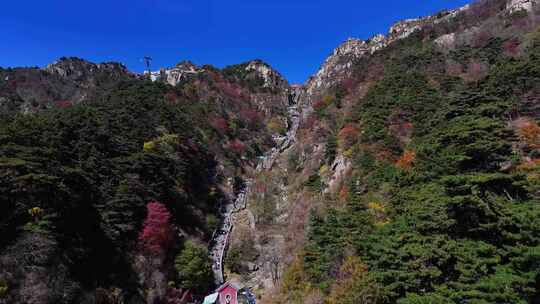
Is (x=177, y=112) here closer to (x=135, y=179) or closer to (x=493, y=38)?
(x=135, y=179)

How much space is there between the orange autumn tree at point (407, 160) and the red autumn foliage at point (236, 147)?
122 feet

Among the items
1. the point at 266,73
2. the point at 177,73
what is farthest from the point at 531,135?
the point at 266,73

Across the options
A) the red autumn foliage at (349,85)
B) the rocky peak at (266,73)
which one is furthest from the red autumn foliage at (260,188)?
the rocky peak at (266,73)

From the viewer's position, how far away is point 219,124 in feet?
217

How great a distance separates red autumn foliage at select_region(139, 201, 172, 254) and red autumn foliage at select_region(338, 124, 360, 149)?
2191cm

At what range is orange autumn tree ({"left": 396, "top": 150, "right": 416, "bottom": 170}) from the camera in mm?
28391

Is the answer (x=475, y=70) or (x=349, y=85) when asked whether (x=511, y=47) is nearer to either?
(x=475, y=70)

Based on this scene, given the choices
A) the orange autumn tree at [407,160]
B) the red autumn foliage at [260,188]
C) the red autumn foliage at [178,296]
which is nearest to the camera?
the orange autumn tree at [407,160]

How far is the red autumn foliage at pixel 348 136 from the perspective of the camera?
3894cm

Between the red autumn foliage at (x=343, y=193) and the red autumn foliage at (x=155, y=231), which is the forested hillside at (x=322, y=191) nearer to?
the red autumn foliage at (x=155, y=231)

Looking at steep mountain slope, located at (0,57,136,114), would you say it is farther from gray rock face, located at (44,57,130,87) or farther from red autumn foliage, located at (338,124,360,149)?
red autumn foliage, located at (338,124,360,149)

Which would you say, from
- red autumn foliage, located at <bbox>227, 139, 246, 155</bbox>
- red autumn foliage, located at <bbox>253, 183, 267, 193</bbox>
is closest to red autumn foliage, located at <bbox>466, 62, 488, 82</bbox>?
red autumn foliage, located at <bbox>253, 183, 267, 193</bbox>

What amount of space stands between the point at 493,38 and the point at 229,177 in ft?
147

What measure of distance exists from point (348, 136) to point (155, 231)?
2429cm
